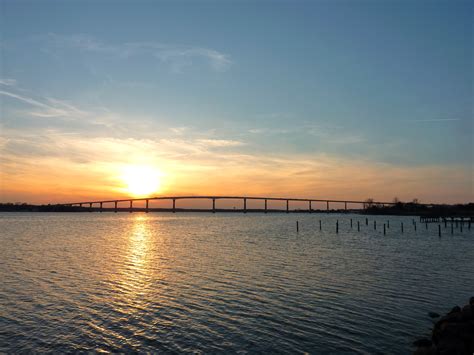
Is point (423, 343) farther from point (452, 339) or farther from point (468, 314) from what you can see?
point (468, 314)

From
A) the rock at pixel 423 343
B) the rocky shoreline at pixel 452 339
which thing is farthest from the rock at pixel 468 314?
the rock at pixel 423 343

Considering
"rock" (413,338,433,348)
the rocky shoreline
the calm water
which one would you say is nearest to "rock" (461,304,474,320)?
the rocky shoreline

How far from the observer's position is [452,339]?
564 inches

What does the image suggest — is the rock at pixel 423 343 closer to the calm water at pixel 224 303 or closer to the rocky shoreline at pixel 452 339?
the rocky shoreline at pixel 452 339

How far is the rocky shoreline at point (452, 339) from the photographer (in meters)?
13.4

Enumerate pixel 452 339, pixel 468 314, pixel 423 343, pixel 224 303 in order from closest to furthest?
1. pixel 452 339
2. pixel 423 343
3. pixel 468 314
4. pixel 224 303

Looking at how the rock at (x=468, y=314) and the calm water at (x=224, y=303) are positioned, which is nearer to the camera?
the calm water at (x=224, y=303)

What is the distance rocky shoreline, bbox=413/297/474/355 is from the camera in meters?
13.4

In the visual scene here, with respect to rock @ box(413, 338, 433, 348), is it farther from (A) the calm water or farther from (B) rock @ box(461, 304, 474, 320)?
(B) rock @ box(461, 304, 474, 320)

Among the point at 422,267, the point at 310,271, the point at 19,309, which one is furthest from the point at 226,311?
the point at 422,267

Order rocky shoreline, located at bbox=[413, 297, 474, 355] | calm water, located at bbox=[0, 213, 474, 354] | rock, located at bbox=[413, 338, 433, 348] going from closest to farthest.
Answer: rocky shoreline, located at bbox=[413, 297, 474, 355], rock, located at bbox=[413, 338, 433, 348], calm water, located at bbox=[0, 213, 474, 354]

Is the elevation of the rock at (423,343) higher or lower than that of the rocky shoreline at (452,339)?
lower

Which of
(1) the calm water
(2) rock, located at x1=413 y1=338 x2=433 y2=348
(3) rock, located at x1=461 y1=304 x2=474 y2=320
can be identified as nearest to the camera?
(2) rock, located at x1=413 y1=338 x2=433 y2=348

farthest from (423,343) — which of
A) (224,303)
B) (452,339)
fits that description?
(224,303)
